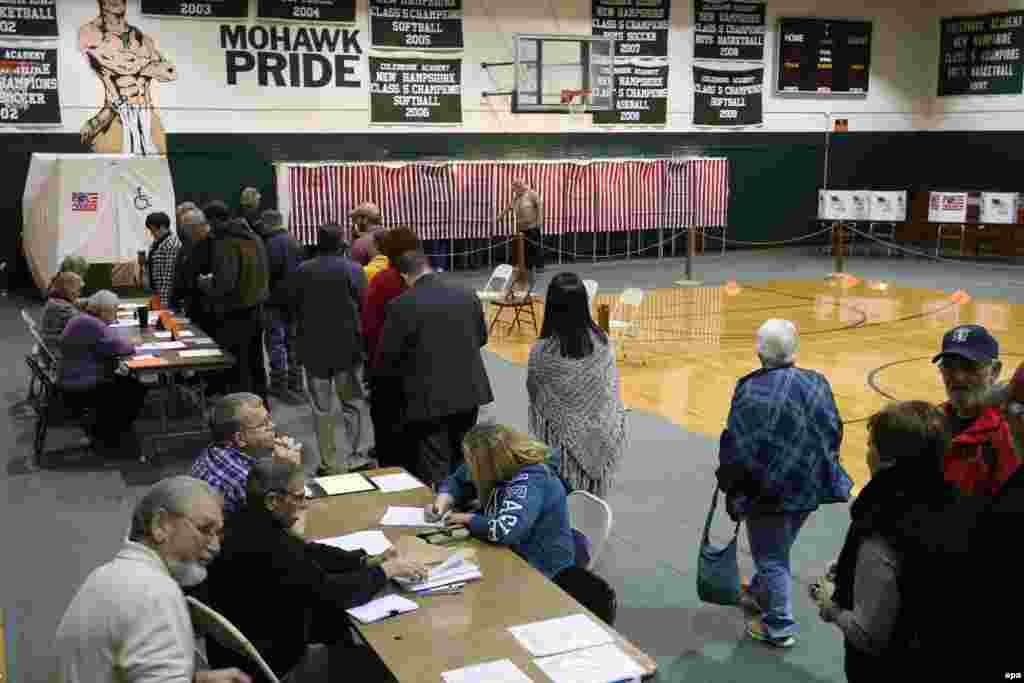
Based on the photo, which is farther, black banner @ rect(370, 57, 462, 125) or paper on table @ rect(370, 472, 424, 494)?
black banner @ rect(370, 57, 462, 125)

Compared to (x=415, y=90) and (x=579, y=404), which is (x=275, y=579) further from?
(x=415, y=90)

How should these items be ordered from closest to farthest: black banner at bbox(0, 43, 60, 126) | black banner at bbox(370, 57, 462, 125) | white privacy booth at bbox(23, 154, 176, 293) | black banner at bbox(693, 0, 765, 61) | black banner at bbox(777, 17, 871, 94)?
white privacy booth at bbox(23, 154, 176, 293) → black banner at bbox(0, 43, 60, 126) → black banner at bbox(370, 57, 462, 125) → black banner at bbox(693, 0, 765, 61) → black banner at bbox(777, 17, 871, 94)

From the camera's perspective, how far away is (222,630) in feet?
9.13

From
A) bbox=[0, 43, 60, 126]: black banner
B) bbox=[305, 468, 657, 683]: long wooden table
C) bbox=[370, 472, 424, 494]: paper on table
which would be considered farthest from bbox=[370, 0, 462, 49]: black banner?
bbox=[305, 468, 657, 683]: long wooden table

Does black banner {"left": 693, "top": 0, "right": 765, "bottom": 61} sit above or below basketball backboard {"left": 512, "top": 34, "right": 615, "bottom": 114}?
above

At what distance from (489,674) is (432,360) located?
2.63 meters

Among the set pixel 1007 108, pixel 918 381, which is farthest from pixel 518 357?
pixel 1007 108

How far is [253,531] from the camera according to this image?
3.11 m

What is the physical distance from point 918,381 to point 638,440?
10.9ft

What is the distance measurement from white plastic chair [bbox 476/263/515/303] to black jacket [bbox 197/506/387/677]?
8.19 meters

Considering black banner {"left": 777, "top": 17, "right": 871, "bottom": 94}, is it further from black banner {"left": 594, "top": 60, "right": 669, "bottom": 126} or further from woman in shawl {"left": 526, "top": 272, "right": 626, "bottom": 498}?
woman in shawl {"left": 526, "top": 272, "right": 626, "bottom": 498}

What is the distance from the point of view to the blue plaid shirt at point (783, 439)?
4145 mm

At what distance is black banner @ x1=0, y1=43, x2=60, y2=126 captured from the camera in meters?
14.6

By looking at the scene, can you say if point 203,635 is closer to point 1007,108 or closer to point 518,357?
point 518,357
